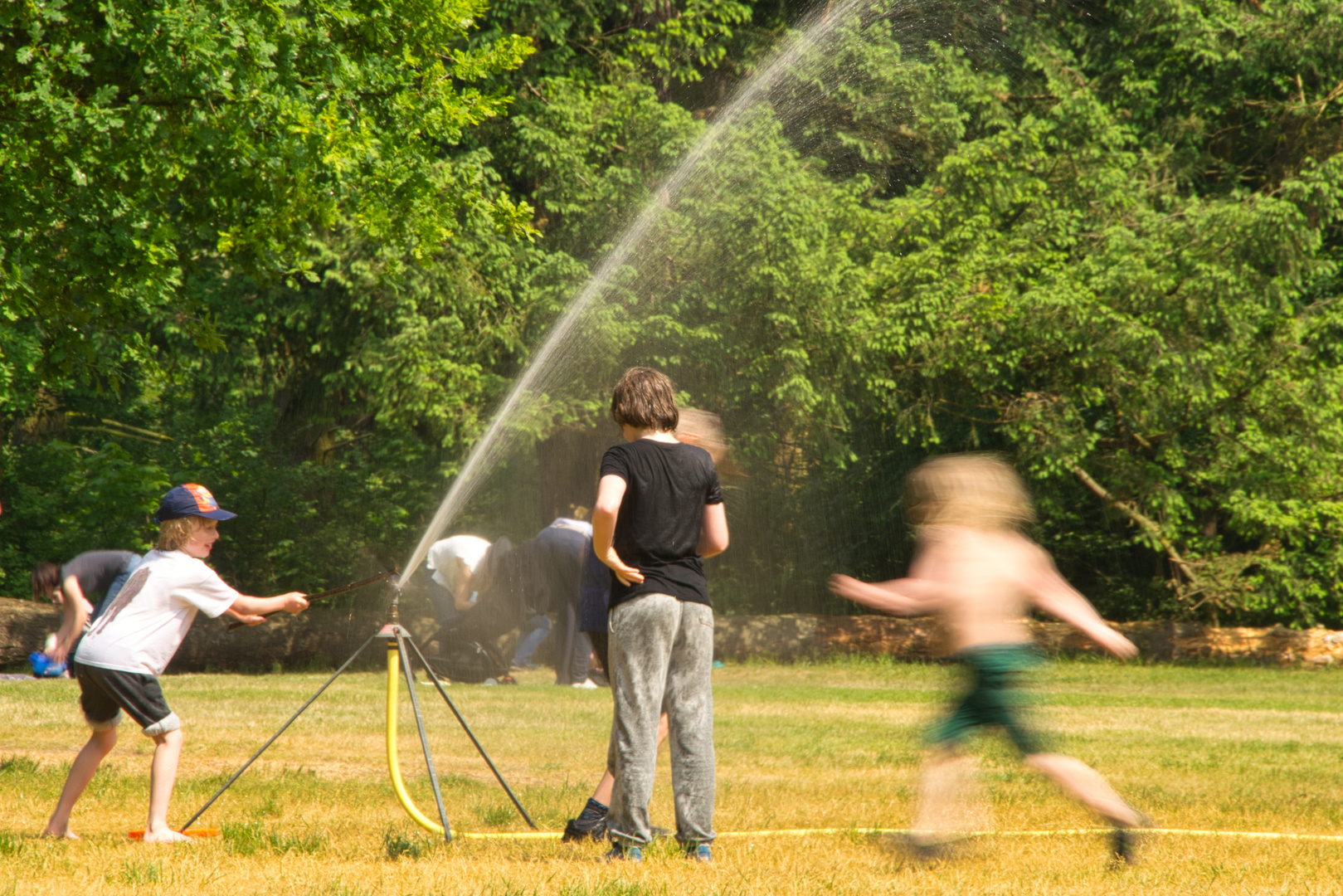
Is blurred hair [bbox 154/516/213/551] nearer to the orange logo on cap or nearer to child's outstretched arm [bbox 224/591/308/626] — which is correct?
the orange logo on cap

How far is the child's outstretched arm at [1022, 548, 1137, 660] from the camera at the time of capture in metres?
4.58

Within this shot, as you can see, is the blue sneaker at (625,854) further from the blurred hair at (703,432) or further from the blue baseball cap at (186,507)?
the blue baseball cap at (186,507)

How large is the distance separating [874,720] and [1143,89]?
13353mm

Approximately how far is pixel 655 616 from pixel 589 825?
1.05 m

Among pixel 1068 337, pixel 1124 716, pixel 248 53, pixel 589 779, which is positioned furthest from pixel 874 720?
pixel 1068 337

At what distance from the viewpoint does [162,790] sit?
5.08 m

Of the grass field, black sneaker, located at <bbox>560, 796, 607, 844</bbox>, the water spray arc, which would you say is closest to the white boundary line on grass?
the grass field

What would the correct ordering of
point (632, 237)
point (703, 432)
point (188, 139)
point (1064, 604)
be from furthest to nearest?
1. point (632, 237)
2. point (188, 139)
3. point (703, 432)
4. point (1064, 604)

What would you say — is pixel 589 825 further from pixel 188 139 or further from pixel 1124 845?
pixel 188 139

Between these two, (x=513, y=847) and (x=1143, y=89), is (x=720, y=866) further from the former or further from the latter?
(x=1143, y=89)

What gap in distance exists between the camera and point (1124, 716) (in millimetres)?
11078

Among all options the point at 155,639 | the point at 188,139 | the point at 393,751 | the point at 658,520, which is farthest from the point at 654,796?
the point at 188,139

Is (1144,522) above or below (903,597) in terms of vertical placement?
below

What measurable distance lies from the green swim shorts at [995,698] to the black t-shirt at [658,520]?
1004 millimetres
